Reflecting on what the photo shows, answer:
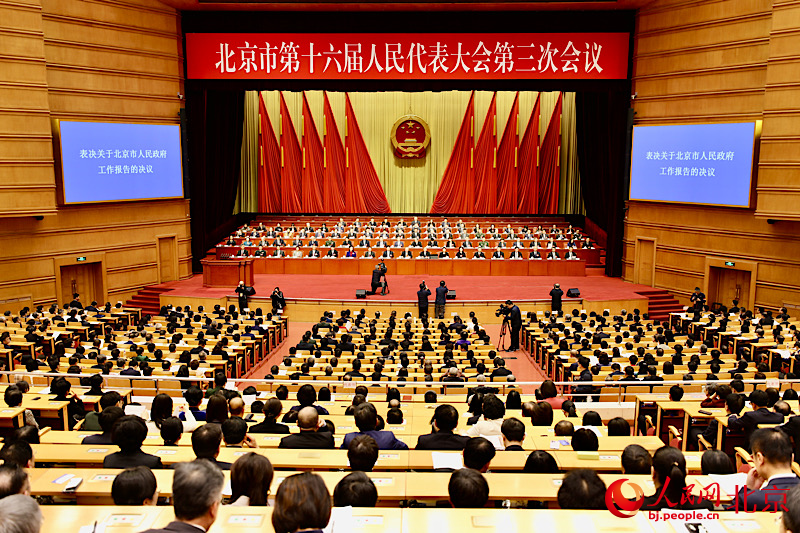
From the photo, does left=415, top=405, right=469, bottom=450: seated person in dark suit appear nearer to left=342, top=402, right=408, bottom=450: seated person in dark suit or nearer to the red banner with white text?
left=342, top=402, right=408, bottom=450: seated person in dark suit

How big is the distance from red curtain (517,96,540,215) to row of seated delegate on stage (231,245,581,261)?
21.6 ft

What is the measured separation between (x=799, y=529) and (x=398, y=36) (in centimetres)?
1741

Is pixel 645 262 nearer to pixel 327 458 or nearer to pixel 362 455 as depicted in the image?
pixel 327 458

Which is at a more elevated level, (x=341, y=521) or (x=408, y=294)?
(x=341, y=521)

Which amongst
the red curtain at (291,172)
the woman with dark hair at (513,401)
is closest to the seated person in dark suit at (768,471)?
the woman with dark hair at (513,401)

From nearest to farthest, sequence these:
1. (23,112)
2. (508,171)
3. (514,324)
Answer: (514,324)
(23,112)
(508,171)

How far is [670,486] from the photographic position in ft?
11.2

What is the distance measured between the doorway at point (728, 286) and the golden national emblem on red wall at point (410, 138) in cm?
1377

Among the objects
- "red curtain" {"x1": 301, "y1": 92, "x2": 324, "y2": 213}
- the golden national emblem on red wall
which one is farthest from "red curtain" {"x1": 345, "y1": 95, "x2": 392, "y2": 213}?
the golden national emblem on red wall

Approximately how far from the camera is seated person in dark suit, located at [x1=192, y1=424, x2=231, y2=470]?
384 centimetres

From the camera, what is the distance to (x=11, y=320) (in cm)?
1353

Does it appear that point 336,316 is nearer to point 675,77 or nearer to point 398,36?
point 398,36

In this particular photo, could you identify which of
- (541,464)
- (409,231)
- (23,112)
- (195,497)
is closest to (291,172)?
(409,231)

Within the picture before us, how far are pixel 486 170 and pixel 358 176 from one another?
5377 mm
